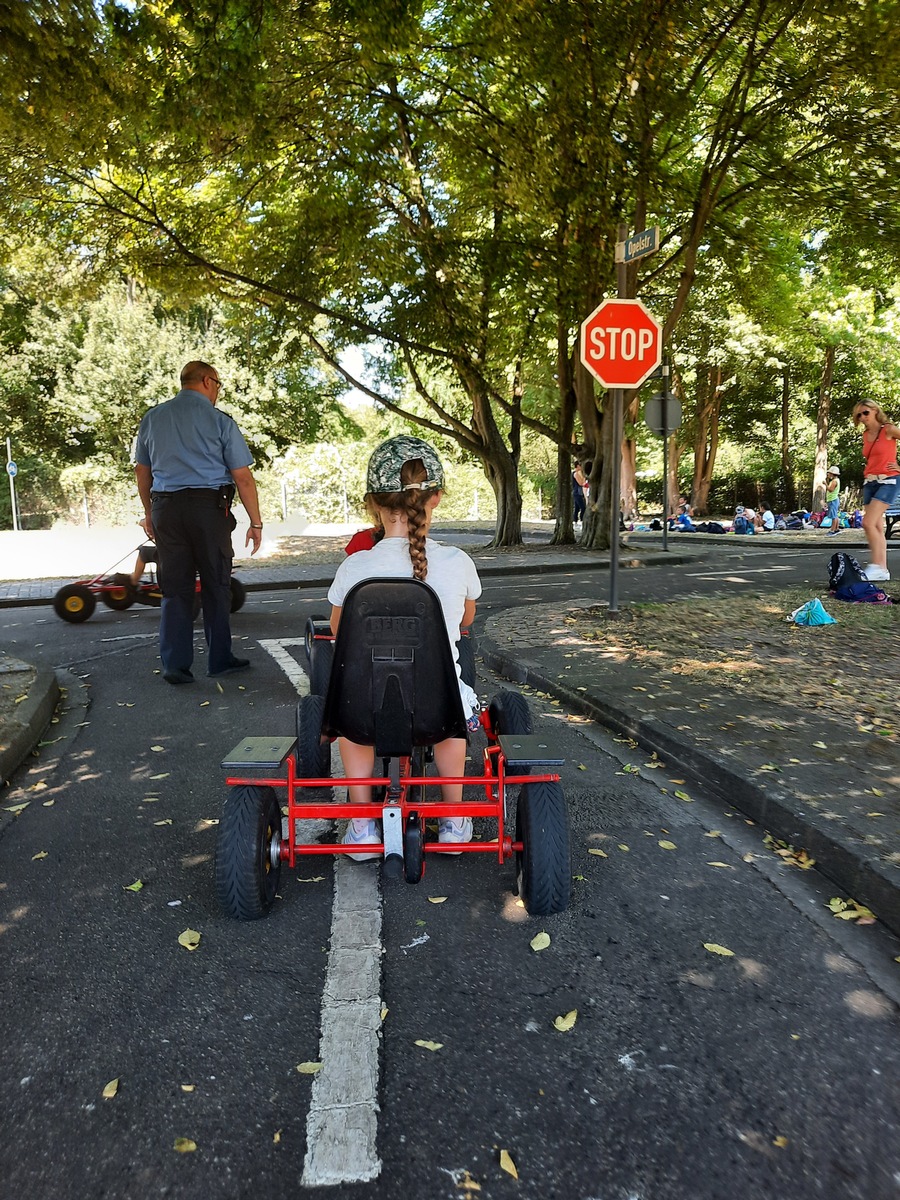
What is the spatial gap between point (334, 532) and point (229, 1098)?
87.5 feet

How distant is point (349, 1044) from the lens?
2.38 m

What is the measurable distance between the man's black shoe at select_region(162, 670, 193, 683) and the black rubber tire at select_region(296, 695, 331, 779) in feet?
9.21

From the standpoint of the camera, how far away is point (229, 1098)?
217 centimetres

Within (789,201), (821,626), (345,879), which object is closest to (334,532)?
(789,201)

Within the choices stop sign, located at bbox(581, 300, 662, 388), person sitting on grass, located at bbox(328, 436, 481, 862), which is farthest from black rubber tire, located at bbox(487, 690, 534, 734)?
stop sign, located at bbox(581, 300, 662, 388)

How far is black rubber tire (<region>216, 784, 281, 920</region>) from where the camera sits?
2992 millimetres

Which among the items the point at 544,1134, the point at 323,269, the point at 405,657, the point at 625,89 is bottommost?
the point at 544,1134

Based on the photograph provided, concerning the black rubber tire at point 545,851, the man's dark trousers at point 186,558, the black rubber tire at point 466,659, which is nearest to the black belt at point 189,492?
the man's dark trousers at point 186,558

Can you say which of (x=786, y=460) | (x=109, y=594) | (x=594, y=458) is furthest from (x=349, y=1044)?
(x=786, y=460)

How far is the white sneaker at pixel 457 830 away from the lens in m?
3.39

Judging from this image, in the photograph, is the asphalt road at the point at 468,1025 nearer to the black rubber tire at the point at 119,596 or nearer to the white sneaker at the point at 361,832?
the white sneaker at the point at 361,832

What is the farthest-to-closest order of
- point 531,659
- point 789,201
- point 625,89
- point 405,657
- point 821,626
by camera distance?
point 789,201 < point 625,89 < point 821,626 < point 531,659 < point 405,657

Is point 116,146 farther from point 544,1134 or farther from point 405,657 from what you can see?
point 544,1134

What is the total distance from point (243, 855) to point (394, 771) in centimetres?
55
